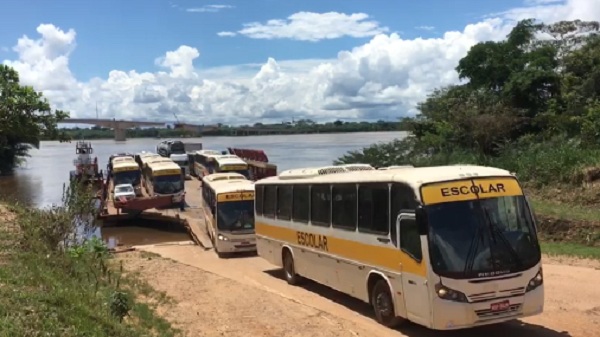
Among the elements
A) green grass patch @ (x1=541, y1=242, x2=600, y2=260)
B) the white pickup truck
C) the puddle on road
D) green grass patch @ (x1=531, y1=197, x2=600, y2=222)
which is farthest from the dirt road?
the white pickup truck

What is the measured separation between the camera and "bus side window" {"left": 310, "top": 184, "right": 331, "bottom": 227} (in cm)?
1270

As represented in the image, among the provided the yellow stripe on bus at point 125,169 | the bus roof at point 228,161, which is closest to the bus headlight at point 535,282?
the bus roof at point 228,161

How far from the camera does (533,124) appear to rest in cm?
3197

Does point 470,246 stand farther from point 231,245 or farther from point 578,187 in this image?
point 578,187

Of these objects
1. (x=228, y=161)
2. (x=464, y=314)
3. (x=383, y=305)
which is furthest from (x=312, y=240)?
(x=228, y=161)

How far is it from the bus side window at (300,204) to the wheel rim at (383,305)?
375 centimetres

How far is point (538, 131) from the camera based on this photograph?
3216 cm

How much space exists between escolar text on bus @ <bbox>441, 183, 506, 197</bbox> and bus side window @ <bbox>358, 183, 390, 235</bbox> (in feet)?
4.15

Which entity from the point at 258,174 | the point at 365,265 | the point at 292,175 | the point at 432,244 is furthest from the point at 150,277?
the point at 258,174

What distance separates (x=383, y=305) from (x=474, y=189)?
2.54m

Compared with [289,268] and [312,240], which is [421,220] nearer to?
[312,240]

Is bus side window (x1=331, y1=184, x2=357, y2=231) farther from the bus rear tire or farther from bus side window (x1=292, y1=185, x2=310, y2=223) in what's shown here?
the bus rear tire

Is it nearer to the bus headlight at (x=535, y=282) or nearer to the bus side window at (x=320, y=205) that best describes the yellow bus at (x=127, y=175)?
the bus side window at (x=320, y=205)

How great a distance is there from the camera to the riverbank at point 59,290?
632 cm
